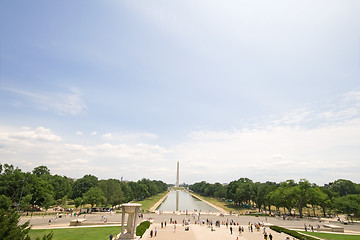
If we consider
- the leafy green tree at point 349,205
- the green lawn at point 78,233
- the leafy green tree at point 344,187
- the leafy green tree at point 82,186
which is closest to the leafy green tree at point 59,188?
the leafy green tree at point 82,186

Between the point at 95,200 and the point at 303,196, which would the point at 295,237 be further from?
Answer: the point at 95,200

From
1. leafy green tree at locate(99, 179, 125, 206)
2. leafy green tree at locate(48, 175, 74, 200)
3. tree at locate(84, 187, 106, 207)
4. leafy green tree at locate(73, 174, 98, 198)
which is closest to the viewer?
tree at locate(84, 187, 106, 207)

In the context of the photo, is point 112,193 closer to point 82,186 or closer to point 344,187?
point 82,186

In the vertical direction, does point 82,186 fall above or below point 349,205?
above

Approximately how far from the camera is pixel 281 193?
62.1m

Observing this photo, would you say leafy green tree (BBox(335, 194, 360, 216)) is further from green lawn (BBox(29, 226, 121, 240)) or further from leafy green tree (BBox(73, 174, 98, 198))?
leafy green tree (BBox(73, 174, 98, 198))

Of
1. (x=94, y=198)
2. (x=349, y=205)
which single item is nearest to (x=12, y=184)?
(x=94, y=198)

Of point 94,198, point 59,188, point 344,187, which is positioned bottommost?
point 94,198

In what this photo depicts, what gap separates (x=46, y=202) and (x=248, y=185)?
67.4 m

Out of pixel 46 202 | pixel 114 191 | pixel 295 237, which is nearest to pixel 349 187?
pixel 295 237

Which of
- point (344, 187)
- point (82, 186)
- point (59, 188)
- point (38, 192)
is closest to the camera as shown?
point (38, 192)

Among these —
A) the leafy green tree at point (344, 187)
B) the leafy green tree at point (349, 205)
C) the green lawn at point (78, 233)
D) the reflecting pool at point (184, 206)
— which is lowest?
the reflecting pool at point (184, 206)

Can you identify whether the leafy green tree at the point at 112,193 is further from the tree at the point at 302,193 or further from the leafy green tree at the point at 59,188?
the tree at the point at 302,193

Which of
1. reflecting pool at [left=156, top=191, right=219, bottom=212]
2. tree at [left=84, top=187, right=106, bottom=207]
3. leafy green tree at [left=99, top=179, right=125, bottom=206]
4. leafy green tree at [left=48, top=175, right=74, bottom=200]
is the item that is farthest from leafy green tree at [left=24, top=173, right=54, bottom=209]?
reflecting pool at [left=156, top=191, right=219, bottom=212]
